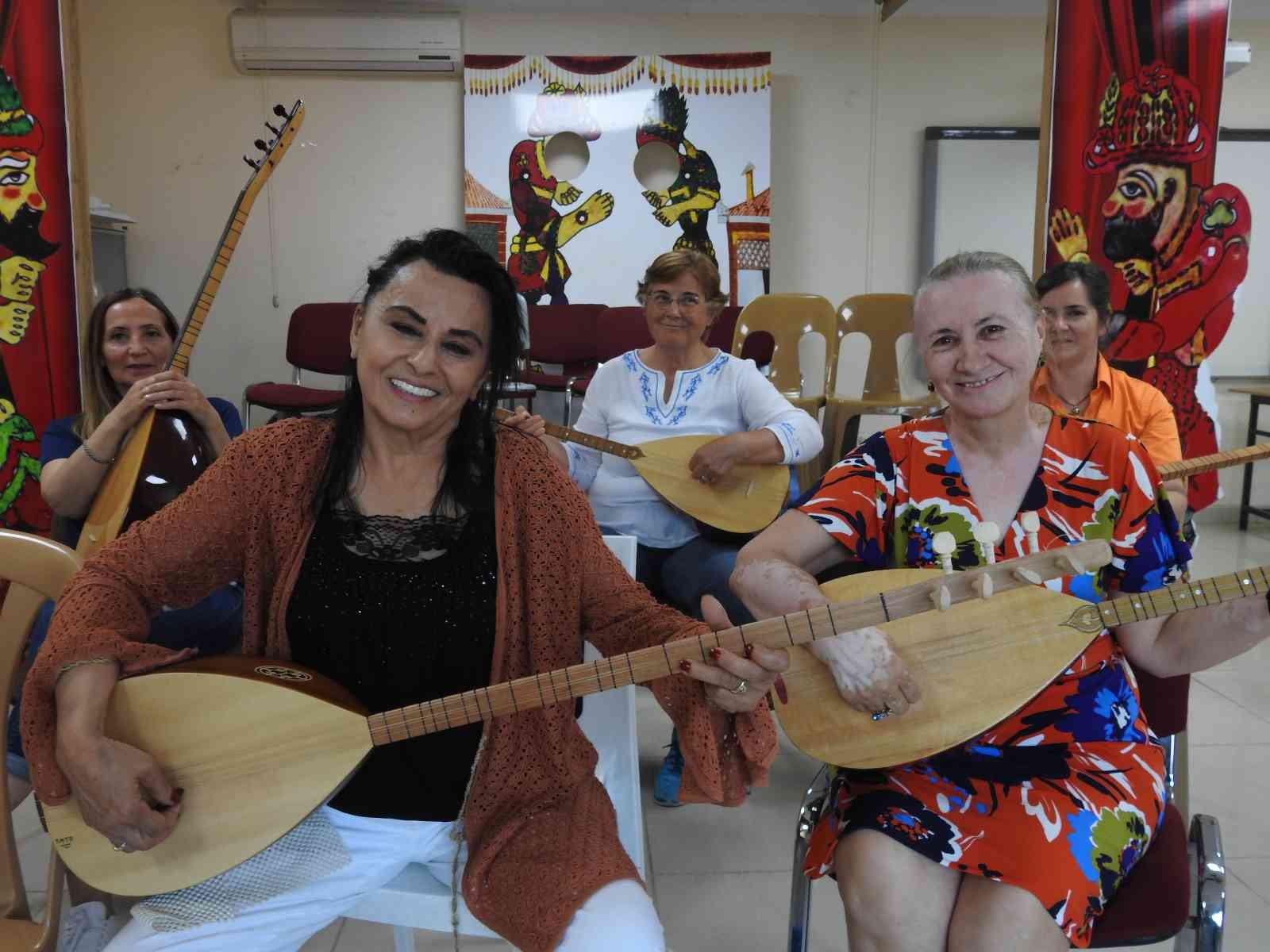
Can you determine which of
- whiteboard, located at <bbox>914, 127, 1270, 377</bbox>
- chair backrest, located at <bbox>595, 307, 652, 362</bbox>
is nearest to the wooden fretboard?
chair backrest, located at <bbox>595, 307, 652, 362</bbox>

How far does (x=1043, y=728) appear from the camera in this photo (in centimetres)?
116

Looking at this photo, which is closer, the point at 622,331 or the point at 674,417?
the point at 674,417

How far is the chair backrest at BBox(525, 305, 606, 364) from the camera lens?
4570 mm

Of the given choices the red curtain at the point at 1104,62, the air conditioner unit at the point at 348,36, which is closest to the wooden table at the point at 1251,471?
the red curtain at the point at 1104,62

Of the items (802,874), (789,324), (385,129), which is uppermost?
(385,129)

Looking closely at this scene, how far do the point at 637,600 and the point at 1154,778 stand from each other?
0.66 metres

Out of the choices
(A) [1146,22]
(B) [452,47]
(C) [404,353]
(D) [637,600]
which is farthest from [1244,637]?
(B) [452,47]

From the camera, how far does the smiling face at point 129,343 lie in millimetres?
2027

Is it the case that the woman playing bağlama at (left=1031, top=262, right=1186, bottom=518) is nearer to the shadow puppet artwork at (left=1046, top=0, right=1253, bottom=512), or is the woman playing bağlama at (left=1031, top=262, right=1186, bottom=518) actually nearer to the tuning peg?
the shadow puppet artwork at (left=1046, top=0, right=1253, bottom=512)

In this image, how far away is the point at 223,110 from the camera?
15.7 ft

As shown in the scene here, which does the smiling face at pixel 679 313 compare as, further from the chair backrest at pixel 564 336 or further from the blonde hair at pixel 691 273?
the chair backrest at pixel 564 336

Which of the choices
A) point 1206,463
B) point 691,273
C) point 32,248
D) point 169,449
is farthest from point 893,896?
point 32,248

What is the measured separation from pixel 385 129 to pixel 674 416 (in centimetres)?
321

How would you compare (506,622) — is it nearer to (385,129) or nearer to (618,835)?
(618,835)
